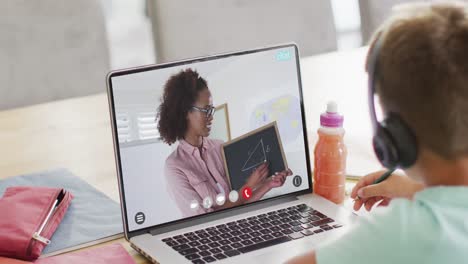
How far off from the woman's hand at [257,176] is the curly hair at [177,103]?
0.15m

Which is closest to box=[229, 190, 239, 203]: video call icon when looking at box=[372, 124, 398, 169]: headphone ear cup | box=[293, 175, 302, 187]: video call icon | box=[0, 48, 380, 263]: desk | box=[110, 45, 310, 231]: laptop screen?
box=[110, 45, 310, 231]: laptop screen

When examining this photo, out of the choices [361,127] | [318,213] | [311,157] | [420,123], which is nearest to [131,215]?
[318,213]

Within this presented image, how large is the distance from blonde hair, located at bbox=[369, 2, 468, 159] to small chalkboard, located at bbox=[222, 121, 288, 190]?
463 mm

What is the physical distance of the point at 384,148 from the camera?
1.00 metres

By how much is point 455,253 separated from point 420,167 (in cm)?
12

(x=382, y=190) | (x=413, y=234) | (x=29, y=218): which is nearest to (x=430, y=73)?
(x=413, y=234)

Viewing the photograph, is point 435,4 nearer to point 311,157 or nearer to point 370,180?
point 370,180

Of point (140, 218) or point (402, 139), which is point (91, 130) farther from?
point (402, 139)

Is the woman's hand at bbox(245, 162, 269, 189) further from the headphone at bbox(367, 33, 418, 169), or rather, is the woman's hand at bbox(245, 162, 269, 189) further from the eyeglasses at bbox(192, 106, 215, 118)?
the headphone at bbox(367, 33, 418, 169)

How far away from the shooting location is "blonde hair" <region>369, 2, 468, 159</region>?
908mm

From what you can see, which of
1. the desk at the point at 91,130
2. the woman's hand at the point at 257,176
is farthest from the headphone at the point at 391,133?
the desk at the point at 91,130

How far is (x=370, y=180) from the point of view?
4.58ft

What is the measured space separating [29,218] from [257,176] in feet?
1.31

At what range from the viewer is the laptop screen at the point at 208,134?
52.0 inches
